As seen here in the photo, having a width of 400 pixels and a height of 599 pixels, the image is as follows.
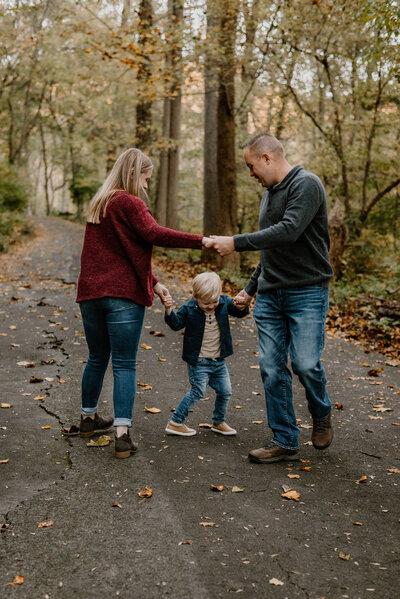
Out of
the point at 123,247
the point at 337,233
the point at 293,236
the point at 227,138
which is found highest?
the point at 227,138

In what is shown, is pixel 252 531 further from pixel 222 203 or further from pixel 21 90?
pixel 21 90

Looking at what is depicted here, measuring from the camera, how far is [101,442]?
4.41 m

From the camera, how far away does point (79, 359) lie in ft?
23.3

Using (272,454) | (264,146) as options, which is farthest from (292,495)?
(264,146)

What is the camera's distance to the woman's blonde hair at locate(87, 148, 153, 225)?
4035 millimetres

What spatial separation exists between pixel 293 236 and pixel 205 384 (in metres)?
1.49

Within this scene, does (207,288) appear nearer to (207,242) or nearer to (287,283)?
(207,242)

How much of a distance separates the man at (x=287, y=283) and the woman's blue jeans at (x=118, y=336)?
86 centimetres

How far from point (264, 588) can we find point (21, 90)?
40.8m

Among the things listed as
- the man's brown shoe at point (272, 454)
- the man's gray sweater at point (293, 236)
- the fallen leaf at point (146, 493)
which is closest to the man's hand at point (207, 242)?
the man's gray sweater at point (293, 236)

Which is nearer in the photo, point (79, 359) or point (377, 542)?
point (377, 542)

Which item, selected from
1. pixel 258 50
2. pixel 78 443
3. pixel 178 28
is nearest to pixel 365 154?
pixel 258 50

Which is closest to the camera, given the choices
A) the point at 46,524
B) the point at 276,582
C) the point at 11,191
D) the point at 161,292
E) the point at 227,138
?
the point at 276,582

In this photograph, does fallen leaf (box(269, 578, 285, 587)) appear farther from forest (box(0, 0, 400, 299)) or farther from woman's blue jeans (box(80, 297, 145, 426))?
forest (box(0, 0, 400, 299))
